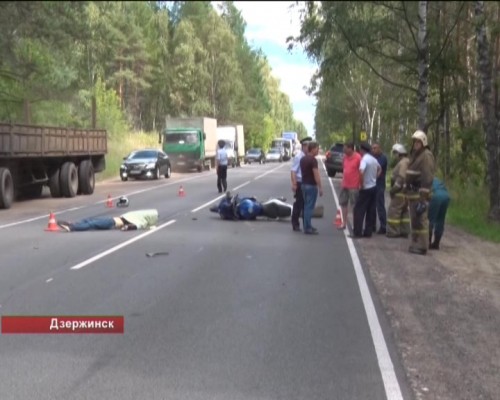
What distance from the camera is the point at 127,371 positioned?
17.9ft

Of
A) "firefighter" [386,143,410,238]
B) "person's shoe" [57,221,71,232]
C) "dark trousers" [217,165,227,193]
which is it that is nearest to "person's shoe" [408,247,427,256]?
"firefighter" [386,143,410,238]

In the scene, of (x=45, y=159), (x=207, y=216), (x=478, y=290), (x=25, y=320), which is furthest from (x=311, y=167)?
(x=45, y=159)

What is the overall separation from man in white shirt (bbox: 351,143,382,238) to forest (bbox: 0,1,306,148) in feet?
11.2

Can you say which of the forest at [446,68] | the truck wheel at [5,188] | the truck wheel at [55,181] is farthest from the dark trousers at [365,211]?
the truck wheel at [55,181]

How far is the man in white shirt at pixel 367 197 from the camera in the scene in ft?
43.8

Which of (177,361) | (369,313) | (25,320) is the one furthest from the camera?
(369,313)

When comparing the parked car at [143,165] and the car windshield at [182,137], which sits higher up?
the car windshield at [182,137]

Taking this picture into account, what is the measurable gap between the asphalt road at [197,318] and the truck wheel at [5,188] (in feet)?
21.1

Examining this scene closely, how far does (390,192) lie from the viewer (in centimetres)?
1312

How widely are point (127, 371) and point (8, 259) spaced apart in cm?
579

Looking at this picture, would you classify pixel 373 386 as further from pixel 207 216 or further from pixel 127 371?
pixel 207 216

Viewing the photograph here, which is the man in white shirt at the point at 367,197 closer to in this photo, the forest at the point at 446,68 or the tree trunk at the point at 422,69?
the forest at the point at 446,68

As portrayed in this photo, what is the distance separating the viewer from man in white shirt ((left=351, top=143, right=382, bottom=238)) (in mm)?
13352

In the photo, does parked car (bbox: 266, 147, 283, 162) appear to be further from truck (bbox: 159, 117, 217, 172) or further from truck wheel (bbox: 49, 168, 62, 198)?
truck wheel (bbox: 49, 168, 62, 198)
